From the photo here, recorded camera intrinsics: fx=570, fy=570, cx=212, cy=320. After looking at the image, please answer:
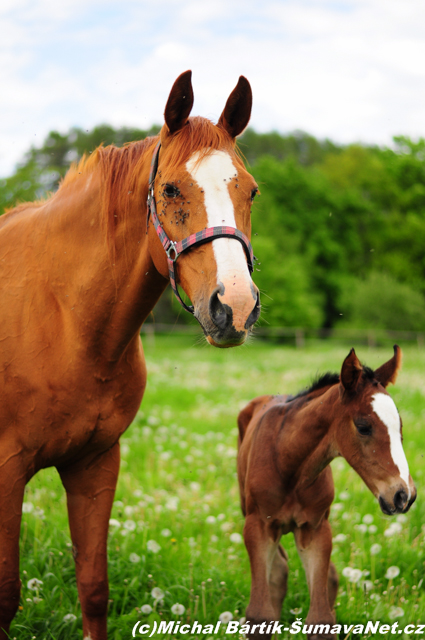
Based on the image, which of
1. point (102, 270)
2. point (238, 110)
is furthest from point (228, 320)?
point (238, 110)

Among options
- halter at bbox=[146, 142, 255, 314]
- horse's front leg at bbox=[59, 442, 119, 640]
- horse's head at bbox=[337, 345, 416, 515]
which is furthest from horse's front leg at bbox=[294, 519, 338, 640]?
halter at bbox=[146, 142, 255, 314]

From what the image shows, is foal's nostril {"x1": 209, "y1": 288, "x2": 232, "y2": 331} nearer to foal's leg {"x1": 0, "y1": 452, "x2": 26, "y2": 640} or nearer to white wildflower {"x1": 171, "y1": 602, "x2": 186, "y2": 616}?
foal's leg {"x1": 0, "y1": 452, "x2": 26, "y2": 640}

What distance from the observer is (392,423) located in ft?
9.51

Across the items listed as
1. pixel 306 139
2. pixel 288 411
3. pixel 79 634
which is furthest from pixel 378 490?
pixel 306 139

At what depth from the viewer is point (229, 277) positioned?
6.75ft

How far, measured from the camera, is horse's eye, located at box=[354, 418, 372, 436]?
9.75 feet

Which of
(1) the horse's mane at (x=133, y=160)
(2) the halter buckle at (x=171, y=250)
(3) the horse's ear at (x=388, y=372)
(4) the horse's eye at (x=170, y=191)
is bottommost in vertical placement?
(3) the horse's ear at (x=388, y=372)

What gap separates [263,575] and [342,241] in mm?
39775

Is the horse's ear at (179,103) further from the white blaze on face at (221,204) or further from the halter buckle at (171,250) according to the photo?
A: the halter buckle at (171,250)

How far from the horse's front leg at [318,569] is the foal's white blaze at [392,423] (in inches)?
31.1

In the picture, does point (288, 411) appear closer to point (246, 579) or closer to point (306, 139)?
point (246, 579)

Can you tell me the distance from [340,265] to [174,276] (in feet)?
128

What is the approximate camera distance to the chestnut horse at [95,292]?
7.66 ft

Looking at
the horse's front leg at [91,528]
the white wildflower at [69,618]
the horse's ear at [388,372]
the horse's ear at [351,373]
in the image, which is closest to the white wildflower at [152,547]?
the white wildflower at [69,618]
